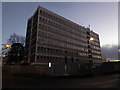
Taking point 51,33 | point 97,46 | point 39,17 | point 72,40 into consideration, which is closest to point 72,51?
point 72,40

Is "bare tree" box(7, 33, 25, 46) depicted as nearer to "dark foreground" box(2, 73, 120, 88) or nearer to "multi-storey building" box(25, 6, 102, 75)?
"multi-storey building" box(25, 6, 102, 75)

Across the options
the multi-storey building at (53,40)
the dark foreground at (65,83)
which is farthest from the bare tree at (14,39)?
the dark foreground at (65,83)

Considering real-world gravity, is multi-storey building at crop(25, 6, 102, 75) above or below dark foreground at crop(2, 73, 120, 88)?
above

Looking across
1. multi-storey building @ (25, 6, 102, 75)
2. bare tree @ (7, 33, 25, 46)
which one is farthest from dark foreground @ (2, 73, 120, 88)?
bare tree @ (7, 33, 25, 46)

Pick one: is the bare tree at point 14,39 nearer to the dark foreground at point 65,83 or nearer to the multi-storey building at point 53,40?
the multi-storey building at point 53,40

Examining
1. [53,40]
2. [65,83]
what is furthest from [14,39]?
[65,83]

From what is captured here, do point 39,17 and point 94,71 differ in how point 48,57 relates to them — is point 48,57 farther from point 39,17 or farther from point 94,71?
point 94,71

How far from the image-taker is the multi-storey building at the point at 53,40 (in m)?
44.3

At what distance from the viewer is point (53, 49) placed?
48188mm

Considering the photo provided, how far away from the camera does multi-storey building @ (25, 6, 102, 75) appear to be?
44312mm

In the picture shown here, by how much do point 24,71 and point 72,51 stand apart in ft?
116

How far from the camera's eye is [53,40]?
49219 mm

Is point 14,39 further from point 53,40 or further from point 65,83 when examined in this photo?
point 65,83

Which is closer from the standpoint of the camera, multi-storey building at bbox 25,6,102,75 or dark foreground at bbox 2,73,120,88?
dark foreground at bbox 2,73,120,88
